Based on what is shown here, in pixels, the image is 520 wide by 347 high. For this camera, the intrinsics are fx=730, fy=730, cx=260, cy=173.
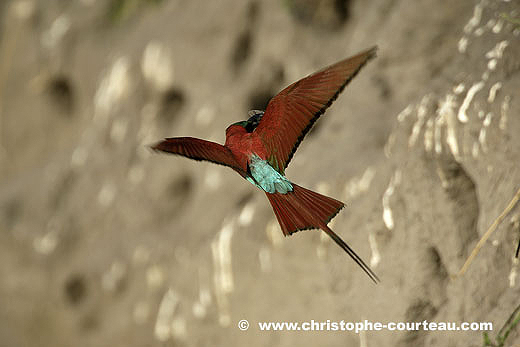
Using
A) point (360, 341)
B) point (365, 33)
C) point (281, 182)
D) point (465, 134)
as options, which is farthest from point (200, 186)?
point (281, 182)

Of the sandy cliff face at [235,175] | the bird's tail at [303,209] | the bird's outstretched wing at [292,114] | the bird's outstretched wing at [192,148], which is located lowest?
the bird's tail at [303,209]

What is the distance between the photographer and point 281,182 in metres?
1.07

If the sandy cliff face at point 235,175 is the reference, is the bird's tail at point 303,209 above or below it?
below

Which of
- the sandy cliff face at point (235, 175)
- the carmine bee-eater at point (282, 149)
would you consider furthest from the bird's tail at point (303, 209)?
the sandy cliff face at point (235, 175)

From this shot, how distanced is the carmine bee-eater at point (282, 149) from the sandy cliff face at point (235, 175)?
56 centimetres

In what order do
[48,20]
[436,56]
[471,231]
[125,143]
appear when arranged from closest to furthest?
[471,231] → [436,56] → [125,143] → [48,20]

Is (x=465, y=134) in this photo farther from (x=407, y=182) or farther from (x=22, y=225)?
(x=22, y=225)

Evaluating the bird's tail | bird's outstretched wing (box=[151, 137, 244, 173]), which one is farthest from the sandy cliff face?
bird's outstretched wing (box=[151, 137, 244, 173])

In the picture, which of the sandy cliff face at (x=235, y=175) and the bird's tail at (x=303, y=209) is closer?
the bird's tail at (x=303, y=209)

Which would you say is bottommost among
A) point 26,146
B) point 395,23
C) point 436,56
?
point 436,56

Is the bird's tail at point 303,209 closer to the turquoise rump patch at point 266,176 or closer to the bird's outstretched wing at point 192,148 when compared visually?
the turquoise rump patch at point 266,176

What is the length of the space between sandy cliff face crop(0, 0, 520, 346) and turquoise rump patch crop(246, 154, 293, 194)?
1.91 feet

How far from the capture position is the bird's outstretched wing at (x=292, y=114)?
40.4 inches

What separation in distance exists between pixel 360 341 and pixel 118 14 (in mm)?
1900
